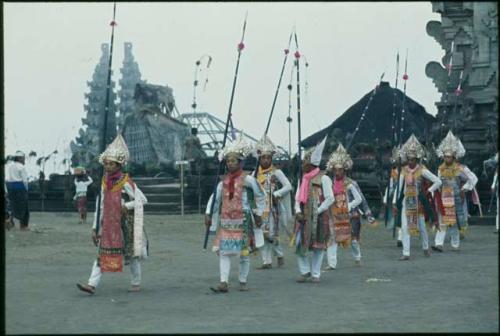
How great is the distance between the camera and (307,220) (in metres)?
12.4

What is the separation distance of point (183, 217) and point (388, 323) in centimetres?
2139

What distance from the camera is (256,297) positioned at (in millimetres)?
10633

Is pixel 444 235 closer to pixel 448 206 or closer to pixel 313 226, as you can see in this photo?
pixel 448 206

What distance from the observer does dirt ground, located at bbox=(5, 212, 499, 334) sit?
8.52 metres

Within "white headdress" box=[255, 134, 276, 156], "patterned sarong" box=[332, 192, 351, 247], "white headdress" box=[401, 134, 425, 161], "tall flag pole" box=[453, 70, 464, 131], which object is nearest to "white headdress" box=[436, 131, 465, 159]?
"white headdress" box=[401, 134, 425, 161]

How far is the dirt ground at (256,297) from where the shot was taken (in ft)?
27.9

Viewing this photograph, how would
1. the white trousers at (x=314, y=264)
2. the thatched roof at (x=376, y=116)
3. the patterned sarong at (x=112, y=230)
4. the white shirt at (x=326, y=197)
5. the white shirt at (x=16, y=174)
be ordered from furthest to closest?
the thatched roof at (x=376, y=116) < the white shirt at (x=16, y=174) < the white shirt at (x=326, y=197) < the white trousers at (x=314, y=264) < the patterned sarong at (x=112, y=230)

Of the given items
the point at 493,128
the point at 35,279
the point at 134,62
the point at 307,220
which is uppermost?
the point at 134,62

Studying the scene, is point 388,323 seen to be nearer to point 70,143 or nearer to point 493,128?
point 493,128

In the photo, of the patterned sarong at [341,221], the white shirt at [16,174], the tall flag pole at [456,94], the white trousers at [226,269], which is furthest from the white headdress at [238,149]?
the tall flag pole at [456,94]

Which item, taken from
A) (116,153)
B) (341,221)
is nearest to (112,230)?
(116,153)

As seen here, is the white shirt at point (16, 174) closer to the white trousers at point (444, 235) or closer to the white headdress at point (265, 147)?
the white headdress at point (265, 147)

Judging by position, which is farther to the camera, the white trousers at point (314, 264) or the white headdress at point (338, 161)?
the white headdress at point (338, 161)

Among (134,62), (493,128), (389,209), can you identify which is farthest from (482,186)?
(134,62)
